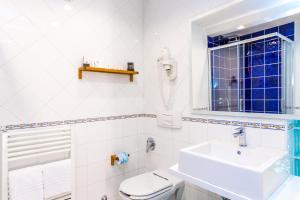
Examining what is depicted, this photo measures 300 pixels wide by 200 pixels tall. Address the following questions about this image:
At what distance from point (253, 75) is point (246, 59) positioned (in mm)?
132

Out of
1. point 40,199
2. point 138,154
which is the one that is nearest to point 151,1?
point 138,154

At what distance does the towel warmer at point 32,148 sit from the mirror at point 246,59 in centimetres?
113

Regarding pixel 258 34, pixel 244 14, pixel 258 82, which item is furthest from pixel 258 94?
pixel 244 14

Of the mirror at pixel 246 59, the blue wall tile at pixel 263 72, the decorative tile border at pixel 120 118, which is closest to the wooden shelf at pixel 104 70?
the decorative tile border at pixel 120 118

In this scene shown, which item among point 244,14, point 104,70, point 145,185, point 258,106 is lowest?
point 145,185

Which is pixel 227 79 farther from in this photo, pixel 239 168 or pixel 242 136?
pixel 239 168

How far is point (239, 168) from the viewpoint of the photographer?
3.36 feet

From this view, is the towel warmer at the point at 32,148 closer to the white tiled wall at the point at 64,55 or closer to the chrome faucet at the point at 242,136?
the white tiled wall at the point at 64,55

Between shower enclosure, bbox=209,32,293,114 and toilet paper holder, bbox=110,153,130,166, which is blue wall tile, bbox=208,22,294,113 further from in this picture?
toilet paper holder, bbox=110,153,130,166

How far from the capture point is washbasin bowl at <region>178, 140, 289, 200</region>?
3.20 ft

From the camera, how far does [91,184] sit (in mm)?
1926

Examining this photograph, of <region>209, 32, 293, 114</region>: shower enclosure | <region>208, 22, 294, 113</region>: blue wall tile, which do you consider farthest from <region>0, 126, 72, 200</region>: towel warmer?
<region>208, 22, 294, 113</region>: blue wall tile

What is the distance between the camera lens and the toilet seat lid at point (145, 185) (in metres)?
1.53

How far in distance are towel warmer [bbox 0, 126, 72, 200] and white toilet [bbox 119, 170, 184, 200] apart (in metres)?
0.50
